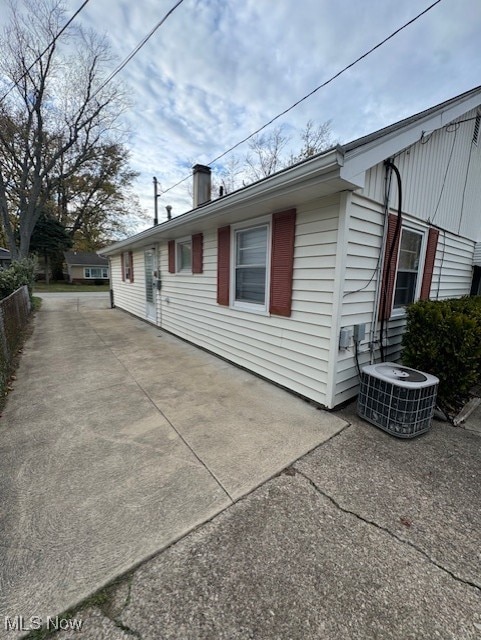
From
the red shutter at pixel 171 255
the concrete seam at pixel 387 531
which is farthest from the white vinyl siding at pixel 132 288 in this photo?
the concrete seam at pixel 387 531

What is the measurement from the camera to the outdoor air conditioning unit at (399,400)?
2.71 metres

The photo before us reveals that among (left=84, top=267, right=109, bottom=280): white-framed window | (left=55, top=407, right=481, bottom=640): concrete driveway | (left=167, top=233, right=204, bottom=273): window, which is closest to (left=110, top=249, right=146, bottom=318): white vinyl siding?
(left=167, top=233, right=204, bottom=273): window

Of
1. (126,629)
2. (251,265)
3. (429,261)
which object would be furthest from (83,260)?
(126,629)

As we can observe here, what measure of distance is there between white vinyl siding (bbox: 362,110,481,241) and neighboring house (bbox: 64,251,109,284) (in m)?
31.7

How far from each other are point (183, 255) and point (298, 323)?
159 inches

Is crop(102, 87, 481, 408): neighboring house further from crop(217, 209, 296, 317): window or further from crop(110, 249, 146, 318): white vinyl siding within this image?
crop(110, 249, 146, 318): white vinyl siding

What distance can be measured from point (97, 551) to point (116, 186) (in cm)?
2864

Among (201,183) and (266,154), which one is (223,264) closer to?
(201,183)

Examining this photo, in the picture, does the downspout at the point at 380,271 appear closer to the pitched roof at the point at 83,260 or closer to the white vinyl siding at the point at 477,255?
the white vinyl siding at the point at 477,255

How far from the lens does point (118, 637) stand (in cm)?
117

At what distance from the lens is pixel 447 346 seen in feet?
10.6

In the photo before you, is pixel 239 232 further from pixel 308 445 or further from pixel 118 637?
pixel 118 637

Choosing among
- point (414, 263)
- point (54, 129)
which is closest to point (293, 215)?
point (414, 263)

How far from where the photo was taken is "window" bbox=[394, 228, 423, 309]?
404 cm
